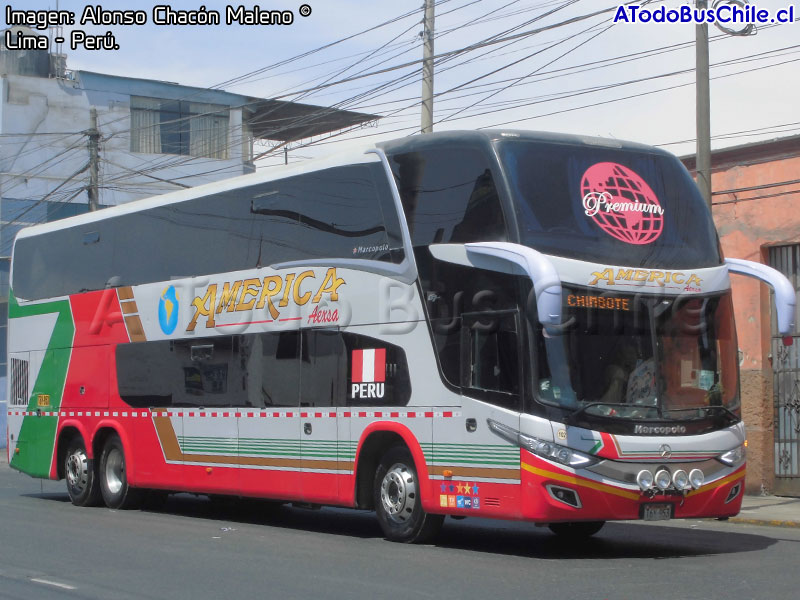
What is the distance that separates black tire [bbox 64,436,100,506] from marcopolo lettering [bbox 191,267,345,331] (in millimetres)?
3810

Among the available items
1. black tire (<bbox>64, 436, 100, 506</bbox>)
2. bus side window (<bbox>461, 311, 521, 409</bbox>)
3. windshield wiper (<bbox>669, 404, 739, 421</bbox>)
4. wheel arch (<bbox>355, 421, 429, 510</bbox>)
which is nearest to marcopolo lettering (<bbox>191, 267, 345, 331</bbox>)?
wheel arch (<bbox>355, 421, 429, 510</bbox>)

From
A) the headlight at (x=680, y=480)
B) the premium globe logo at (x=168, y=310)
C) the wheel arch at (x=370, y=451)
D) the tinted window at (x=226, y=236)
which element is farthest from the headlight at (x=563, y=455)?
the premium globe logo at (x=168, y=310)

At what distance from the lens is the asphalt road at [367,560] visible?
31.3 ft

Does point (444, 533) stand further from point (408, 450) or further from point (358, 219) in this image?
point (358, 219)

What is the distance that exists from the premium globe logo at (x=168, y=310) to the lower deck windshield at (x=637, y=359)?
23.2ft

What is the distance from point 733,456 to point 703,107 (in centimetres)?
708

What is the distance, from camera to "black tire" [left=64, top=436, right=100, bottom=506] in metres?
18.9

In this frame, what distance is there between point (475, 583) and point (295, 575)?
1.63 metres

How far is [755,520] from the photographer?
16.0 m

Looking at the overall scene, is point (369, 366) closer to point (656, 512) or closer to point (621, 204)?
point (621, 204)

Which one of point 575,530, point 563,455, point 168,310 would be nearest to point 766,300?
point 575,530

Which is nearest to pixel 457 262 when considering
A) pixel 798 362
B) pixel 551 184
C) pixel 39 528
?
pixel 551 184

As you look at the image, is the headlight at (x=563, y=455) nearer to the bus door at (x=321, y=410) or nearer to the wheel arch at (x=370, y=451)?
the wheel arch at (x=370, y=451)

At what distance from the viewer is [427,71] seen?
2292 centimetres
